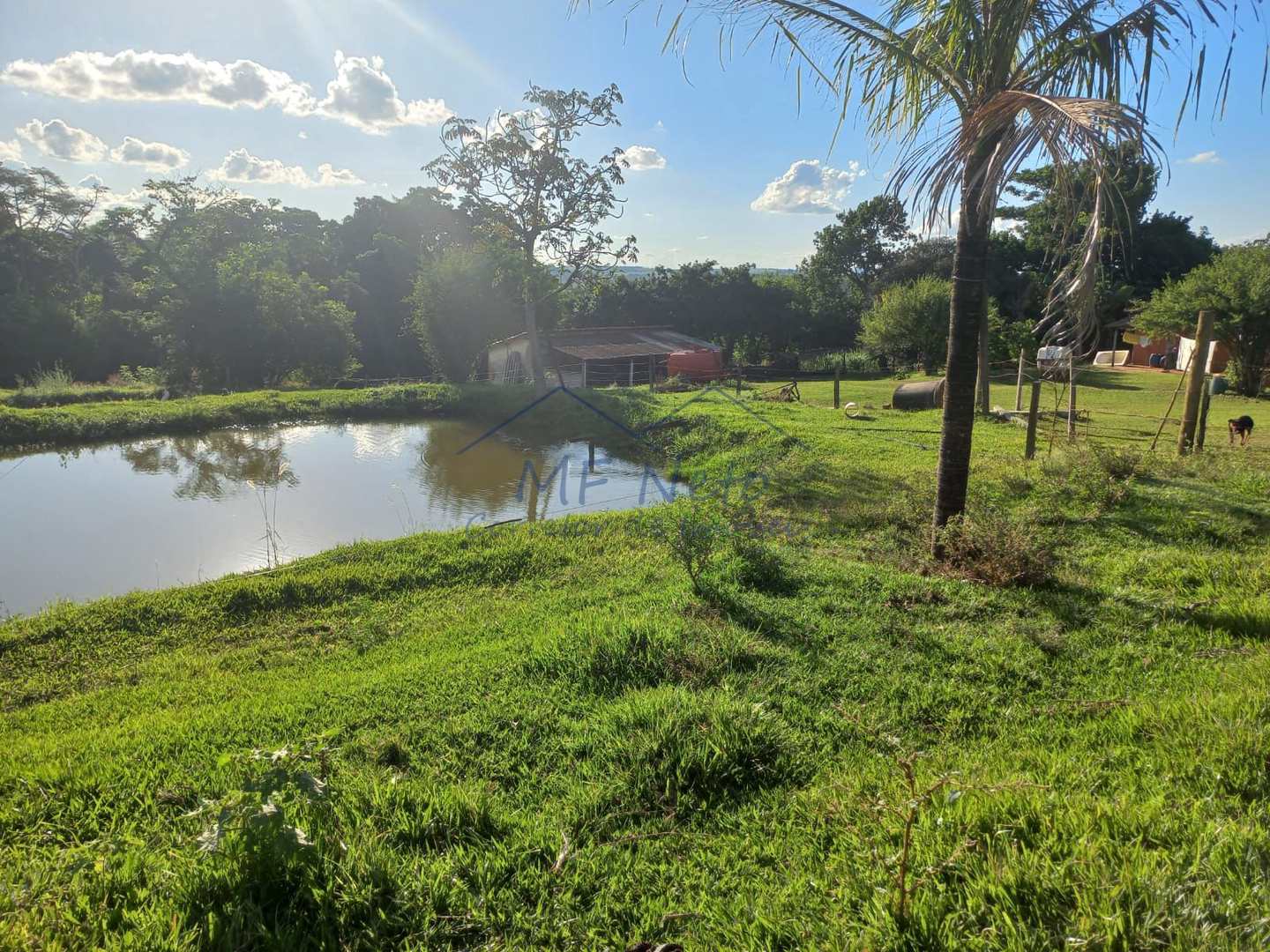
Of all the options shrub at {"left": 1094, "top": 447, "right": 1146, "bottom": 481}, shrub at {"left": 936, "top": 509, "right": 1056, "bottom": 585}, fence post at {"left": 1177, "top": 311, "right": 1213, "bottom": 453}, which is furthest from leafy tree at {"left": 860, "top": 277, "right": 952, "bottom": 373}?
shrub at {"left": 936, "top": 509, "right": 1056, "bottom": 585}

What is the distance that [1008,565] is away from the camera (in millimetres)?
5348

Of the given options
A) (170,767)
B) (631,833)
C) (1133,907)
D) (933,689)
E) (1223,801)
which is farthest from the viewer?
(933,689)

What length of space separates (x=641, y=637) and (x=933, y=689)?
68.1 inches

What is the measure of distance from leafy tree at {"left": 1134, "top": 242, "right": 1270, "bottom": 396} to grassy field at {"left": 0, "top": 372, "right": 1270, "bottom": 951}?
15.2 metres

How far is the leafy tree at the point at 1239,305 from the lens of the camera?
1812 cm

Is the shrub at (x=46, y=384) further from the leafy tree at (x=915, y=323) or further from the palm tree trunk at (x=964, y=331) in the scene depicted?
the leafy tree at (x=915, y=323)

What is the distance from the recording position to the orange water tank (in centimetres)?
2689

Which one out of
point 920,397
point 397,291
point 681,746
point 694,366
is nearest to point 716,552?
point 681,746

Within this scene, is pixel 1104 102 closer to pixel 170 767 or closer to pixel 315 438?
pixel 170 767

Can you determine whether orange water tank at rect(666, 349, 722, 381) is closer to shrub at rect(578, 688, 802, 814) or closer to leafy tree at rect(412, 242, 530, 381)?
leafy tree at rect(412, 242, 530, 381)

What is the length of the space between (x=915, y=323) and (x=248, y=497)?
79.8 ft

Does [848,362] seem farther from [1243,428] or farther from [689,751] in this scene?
[689,751]

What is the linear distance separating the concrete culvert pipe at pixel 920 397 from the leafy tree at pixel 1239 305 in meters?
7.89

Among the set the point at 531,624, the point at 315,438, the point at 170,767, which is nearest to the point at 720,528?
the point at 531,624
